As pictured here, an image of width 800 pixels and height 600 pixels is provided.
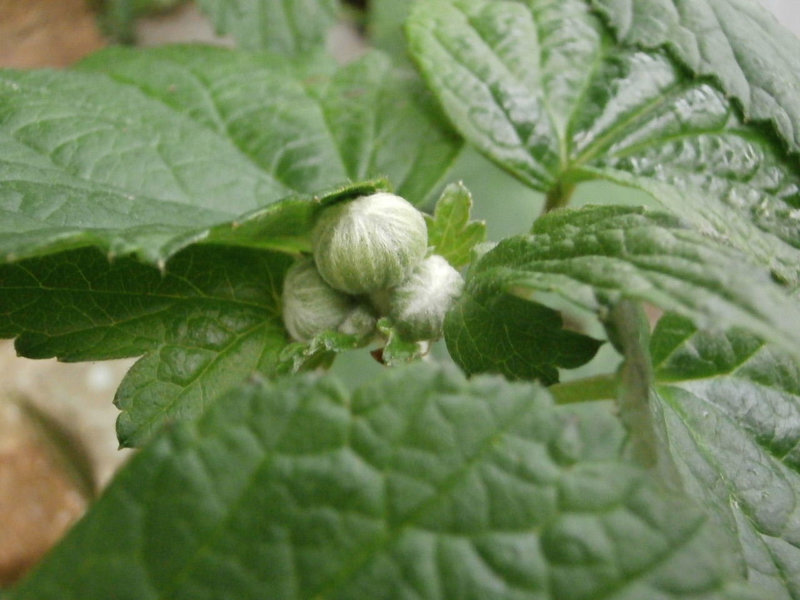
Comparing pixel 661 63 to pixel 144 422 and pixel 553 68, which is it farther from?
pixel 144 422

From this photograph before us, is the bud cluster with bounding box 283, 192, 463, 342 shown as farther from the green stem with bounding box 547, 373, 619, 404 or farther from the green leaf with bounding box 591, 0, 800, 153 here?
the green leaf with bounding box 591, 0, 800, 153

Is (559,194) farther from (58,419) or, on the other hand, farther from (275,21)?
(58,419)

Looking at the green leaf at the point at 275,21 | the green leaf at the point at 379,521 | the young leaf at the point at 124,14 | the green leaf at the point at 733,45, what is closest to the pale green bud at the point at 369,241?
the green leaf at the point at 379,521

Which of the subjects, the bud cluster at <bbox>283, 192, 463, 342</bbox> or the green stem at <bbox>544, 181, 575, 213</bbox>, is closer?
the bud cluster at <bbox>283, 192, 463, 342</bbox>

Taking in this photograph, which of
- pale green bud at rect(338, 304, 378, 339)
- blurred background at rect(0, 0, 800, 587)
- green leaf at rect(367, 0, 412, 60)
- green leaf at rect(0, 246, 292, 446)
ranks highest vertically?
pale green bud at rect(338, 304, 378, 339)

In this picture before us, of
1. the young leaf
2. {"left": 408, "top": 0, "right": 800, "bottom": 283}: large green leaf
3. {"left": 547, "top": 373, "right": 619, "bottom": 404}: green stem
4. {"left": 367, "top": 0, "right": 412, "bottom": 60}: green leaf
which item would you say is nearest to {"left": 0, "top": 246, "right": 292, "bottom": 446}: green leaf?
{"left": 547, "top": 373, "right": 619, "bottom": 404}: green stem

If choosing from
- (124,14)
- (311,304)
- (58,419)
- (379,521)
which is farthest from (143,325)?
(124,14)
